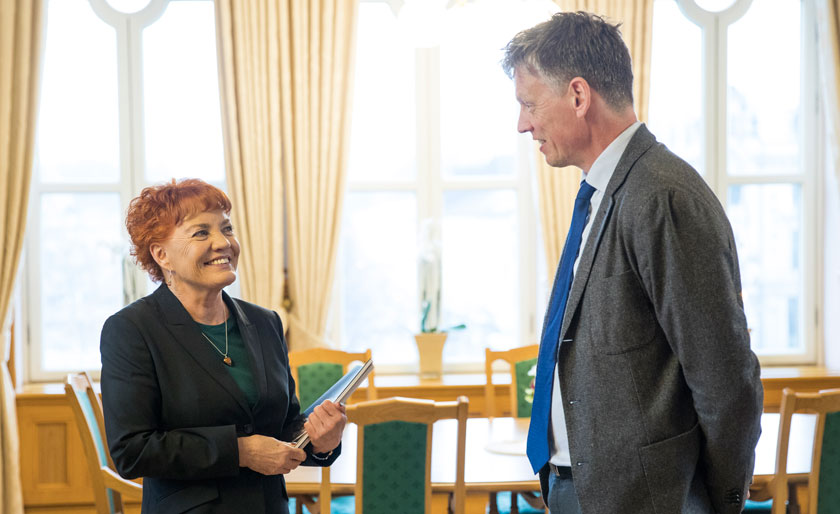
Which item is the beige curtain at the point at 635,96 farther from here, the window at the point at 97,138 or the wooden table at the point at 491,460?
the window at the point at 97,138

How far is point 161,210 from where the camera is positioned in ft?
6.38

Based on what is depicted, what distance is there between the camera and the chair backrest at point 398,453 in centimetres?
244

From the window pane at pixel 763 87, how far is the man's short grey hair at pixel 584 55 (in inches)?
152

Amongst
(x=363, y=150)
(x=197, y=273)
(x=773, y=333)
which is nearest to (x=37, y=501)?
(x=363, y=150)

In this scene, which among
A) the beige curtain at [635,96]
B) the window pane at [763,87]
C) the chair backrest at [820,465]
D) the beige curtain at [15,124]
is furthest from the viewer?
the window pane at [763,87]

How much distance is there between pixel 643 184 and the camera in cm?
138

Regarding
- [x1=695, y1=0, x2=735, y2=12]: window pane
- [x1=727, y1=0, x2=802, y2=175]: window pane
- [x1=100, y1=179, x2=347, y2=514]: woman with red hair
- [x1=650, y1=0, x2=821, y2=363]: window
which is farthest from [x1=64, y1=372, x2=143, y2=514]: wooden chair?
[x1=695, y1=0, x2=735, y2=12]: window pane

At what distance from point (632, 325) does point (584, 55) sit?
1.69 feet

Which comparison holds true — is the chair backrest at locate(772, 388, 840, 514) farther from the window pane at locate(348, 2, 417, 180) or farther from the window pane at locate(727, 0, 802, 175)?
the window pane at locate(348, 2, 417, 180)

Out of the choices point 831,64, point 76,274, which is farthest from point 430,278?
point 831,64

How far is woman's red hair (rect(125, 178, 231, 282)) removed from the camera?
194cm

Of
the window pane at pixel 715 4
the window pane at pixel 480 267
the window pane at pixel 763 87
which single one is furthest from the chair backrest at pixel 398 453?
the window pane at pixel 715 4

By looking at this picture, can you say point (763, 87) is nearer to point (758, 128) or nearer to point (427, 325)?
point (758, 128)

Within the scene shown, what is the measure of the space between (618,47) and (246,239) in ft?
11.1
